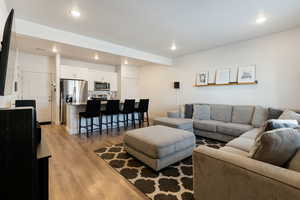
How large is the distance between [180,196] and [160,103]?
4.65 m

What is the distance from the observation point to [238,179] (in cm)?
107

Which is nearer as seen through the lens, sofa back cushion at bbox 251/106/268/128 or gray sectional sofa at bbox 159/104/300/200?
gray sectional sofa at bbox 159/104/300/200

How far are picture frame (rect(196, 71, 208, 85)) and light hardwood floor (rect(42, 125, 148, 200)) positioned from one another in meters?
3.41

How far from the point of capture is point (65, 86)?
5.04 m

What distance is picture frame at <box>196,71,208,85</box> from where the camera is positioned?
4574 millimetres

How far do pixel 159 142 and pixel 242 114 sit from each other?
2.63 metres

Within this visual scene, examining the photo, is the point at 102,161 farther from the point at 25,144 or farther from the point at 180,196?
the point at 25,144

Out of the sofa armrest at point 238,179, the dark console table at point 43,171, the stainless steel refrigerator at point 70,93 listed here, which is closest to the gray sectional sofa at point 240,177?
the sofa armrest at point 238,179

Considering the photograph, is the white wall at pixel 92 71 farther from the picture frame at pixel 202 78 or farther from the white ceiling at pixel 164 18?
the picture frame at pixel 202 78

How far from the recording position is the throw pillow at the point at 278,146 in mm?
1060

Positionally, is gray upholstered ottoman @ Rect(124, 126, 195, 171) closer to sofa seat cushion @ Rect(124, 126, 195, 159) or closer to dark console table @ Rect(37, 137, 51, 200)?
sofa seat cushion @ Rect(124, 126, 195, 159)

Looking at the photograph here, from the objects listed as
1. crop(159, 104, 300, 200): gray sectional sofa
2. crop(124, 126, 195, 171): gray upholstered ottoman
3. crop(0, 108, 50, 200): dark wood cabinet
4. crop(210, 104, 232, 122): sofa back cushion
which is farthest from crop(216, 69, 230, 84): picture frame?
crop(0, 108, 50, 200): dark wood cabinet

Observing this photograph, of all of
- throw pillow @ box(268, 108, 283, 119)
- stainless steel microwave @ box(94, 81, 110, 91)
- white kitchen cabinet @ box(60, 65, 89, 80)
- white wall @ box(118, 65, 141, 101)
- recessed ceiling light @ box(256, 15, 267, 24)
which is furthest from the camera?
white wall @ box(118, 65, 141, 101)

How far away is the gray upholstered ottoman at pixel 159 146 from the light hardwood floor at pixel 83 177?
45 centimetres
